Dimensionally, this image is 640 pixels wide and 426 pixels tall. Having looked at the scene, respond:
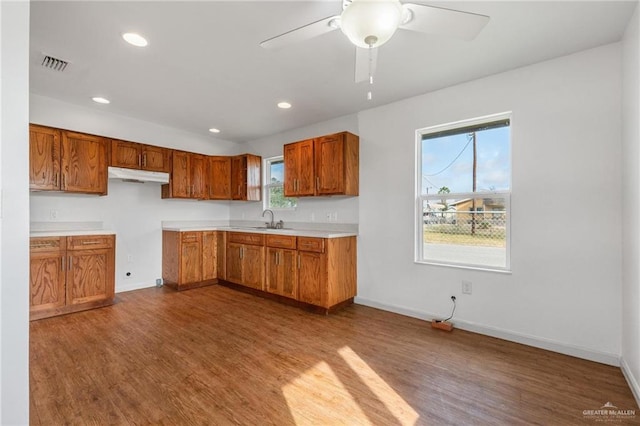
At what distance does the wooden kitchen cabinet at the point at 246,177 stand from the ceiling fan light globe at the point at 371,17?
13.2 feet

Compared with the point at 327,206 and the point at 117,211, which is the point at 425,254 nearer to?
the point at 327,206

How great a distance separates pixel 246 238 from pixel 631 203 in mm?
4143

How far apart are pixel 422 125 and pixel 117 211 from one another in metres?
4.42

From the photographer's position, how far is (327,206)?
170 inches

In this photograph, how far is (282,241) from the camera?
3938 millimetres

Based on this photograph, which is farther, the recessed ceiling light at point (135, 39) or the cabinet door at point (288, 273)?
the cabinet door at point (288, 273)

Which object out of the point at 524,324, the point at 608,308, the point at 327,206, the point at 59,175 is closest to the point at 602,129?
the point at 608,308

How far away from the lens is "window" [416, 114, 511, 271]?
2.93 m

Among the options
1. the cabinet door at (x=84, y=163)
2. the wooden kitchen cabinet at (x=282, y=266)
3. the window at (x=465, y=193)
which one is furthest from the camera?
the wooden kitchen cabinet at (x=282, y=266)

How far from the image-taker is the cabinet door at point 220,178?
16.7ft

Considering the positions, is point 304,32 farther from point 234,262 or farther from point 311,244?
point 234,262

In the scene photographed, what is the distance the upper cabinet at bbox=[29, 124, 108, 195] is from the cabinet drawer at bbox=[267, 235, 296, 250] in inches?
89.7

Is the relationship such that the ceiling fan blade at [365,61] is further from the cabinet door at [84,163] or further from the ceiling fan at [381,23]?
the cabinet door at [84,163]

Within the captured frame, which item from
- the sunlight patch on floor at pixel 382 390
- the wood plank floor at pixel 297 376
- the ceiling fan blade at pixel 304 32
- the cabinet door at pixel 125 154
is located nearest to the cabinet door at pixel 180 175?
the cabinet door at pixel 125 154
